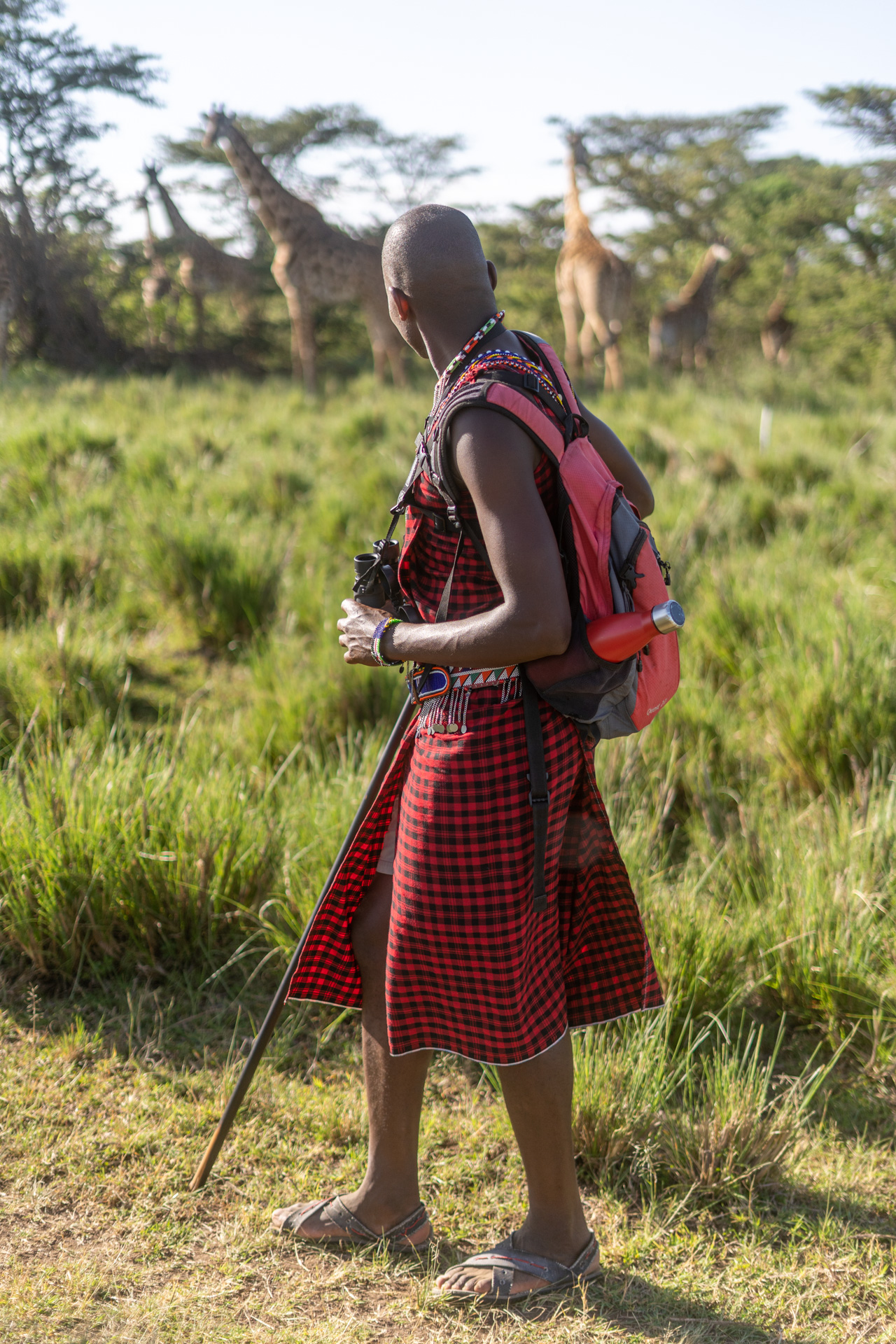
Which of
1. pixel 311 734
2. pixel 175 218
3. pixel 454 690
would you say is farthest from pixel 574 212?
pixel 454 690

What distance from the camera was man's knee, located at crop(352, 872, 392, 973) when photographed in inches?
78.9

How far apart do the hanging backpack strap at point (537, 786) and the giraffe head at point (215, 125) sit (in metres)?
11.5

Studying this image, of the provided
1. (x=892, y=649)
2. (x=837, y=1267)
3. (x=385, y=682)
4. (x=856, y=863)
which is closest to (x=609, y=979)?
(x=837, y=1267)

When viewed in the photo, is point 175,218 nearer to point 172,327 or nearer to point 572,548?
point 172,327

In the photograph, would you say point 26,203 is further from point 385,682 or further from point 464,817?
point 464,817

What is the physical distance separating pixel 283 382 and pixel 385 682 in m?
9.31

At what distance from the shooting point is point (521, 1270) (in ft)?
6.30

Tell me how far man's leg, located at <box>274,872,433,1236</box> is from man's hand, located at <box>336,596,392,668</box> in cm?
47

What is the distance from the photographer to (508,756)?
1748 mm

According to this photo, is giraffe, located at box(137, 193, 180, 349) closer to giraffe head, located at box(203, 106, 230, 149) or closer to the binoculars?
giraffe head, located at box(203, 106, 230, 149)

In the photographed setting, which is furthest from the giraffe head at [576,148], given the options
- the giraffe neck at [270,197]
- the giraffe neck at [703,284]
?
the giraffe neck at [270,197]

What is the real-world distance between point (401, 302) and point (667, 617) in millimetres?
704

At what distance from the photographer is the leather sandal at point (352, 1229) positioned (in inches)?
81.0

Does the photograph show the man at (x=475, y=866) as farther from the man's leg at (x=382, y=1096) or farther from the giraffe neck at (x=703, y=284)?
the giraffe neck at (x=703, y=284)
